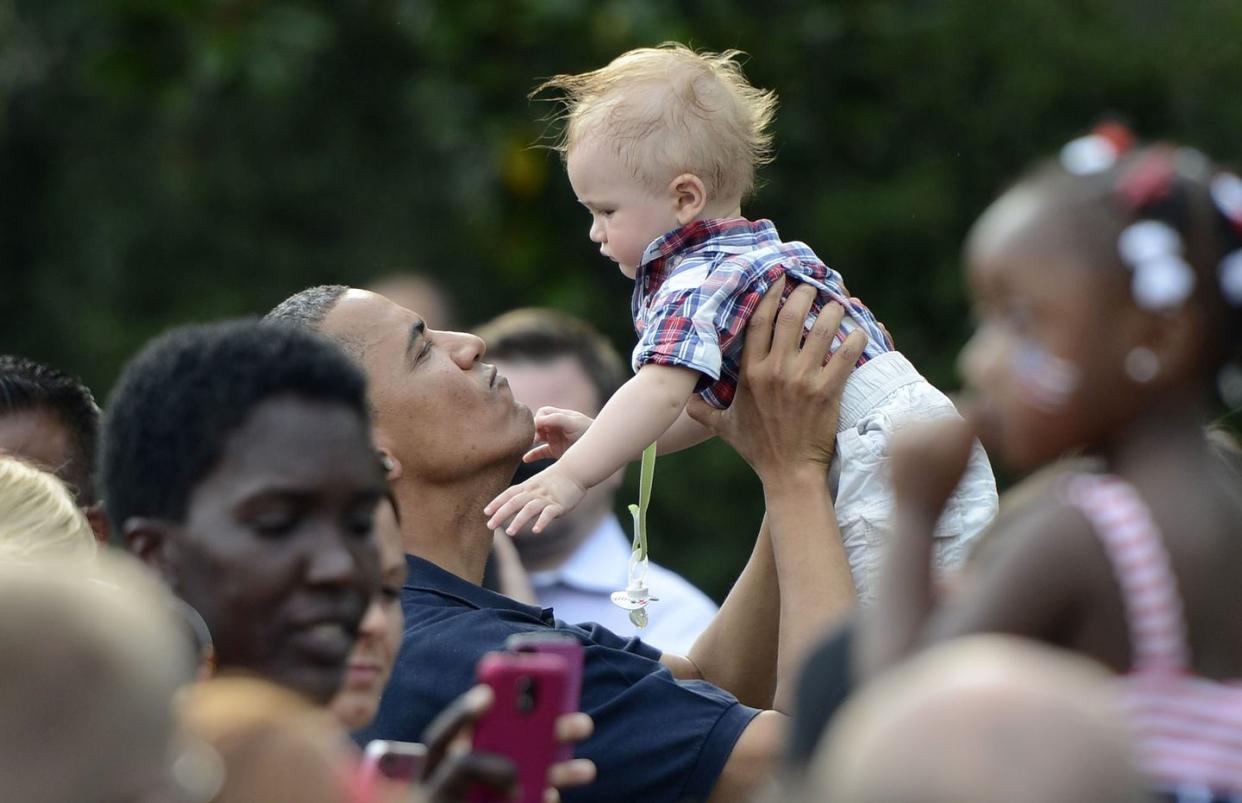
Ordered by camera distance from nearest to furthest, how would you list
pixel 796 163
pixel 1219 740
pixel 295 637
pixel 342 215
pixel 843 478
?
pixel 1219 740
pixel 295 637
pixel 843 478
pixel 796 163
pixel 342 215

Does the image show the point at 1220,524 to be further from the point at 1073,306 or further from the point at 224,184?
the point at 224,184

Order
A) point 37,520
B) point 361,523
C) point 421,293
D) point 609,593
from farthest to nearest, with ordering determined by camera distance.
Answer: point 421,293, point 609,593, point 37,520, point 361,523

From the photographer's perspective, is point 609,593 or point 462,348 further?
point 609,593

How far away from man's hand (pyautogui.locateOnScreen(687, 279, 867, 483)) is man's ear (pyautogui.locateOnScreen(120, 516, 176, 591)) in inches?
58.9

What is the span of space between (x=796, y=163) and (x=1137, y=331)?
7.85 metres

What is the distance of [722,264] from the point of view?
3633 mm

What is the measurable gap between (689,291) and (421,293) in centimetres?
633

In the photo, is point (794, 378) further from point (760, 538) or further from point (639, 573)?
point (639, 573)

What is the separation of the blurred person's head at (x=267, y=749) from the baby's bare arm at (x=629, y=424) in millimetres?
1401

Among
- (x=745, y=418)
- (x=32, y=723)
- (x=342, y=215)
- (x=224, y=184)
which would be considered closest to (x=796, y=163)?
(x=342, y=215)

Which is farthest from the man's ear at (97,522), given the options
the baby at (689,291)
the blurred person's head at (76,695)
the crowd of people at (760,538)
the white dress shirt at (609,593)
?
the white dress shirt at (609,593)

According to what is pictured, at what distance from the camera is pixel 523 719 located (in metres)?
2.16

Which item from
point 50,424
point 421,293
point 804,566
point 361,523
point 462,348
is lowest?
point 421,293

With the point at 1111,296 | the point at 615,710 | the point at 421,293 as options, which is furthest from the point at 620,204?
the point at 421,293
